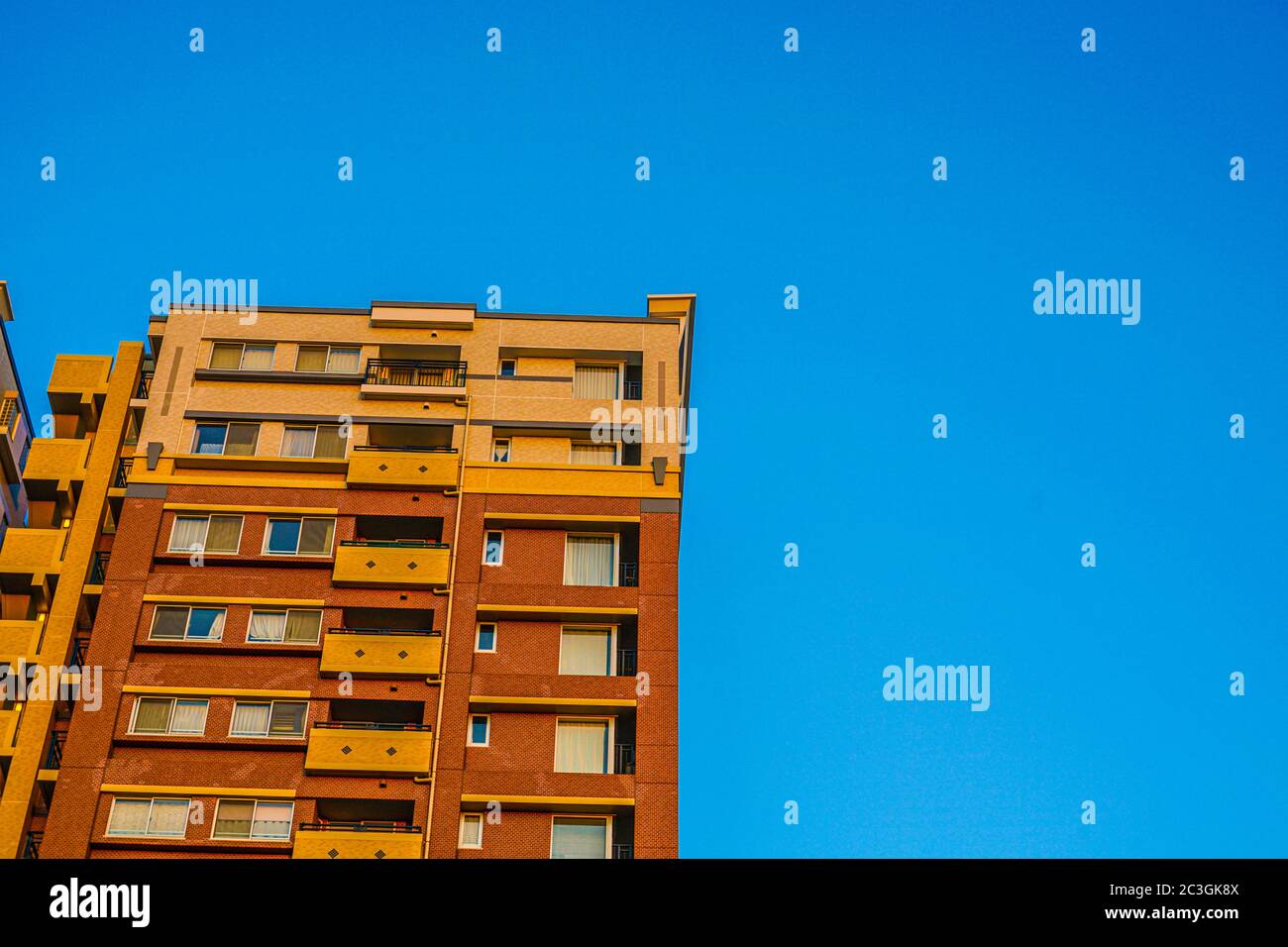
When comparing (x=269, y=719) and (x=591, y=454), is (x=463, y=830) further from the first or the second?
(x=591, y=454)

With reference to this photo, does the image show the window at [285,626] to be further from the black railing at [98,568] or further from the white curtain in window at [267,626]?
the black railing at [98,568]

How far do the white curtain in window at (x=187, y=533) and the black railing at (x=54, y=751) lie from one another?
22.5ft

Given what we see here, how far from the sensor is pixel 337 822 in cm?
4112

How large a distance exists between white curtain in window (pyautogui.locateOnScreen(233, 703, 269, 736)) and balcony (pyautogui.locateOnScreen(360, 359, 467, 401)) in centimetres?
1232

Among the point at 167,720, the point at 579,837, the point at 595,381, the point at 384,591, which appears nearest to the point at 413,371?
the point at 595,381

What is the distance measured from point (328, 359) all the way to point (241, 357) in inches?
123

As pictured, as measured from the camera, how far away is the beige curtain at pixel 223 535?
45344mm

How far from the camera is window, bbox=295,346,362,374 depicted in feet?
165

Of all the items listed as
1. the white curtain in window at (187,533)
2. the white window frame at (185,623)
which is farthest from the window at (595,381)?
the white window frame at (185,623)

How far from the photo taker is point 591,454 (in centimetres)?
4841

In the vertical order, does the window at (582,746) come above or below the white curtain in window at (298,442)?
below
